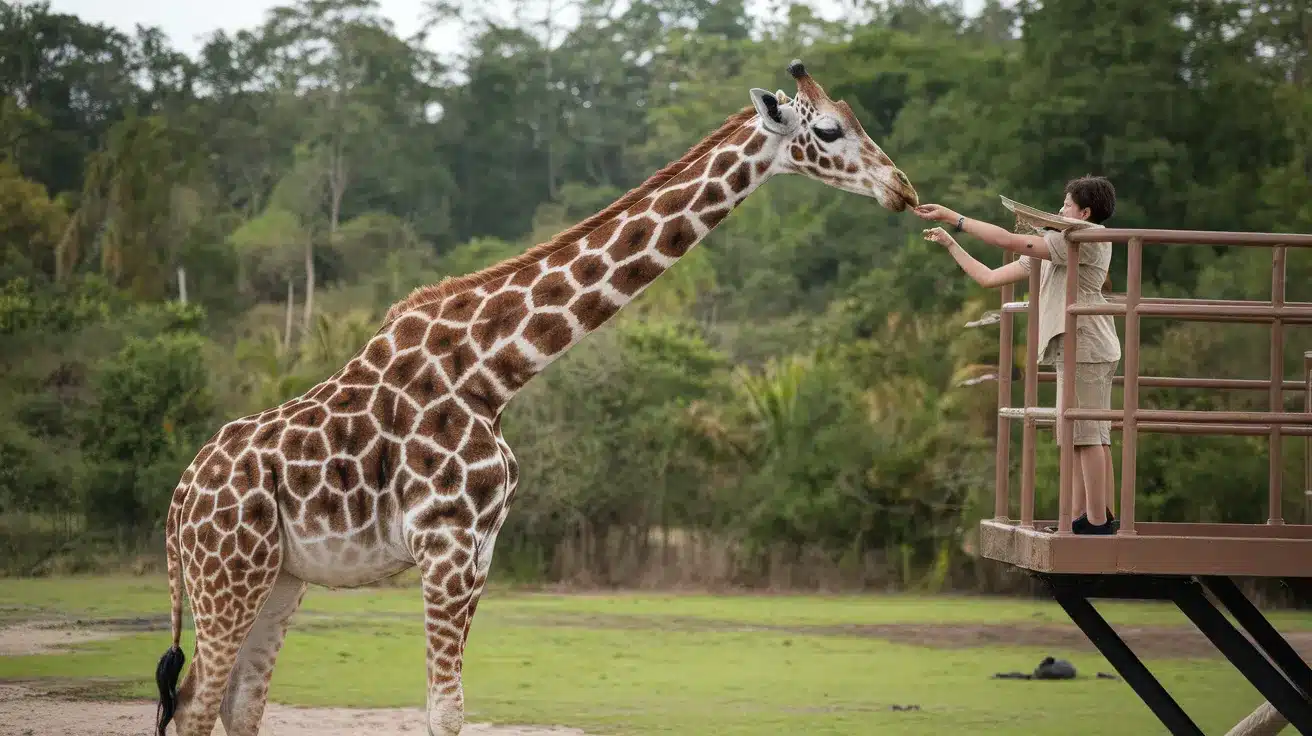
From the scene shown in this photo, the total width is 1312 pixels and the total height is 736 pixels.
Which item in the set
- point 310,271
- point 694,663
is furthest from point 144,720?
point 310,271

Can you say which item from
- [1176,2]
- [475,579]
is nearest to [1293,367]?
[1176,2]

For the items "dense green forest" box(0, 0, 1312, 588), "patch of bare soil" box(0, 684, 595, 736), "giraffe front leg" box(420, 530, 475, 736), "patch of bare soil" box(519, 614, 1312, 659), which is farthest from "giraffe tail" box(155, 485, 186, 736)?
"dense green forest" box(0, 0, 1312, 588)

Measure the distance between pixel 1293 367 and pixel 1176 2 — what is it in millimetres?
10490

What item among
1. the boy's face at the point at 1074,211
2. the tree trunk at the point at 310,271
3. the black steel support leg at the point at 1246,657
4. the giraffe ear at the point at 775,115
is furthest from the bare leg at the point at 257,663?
the tree trunk at the point at 310,271

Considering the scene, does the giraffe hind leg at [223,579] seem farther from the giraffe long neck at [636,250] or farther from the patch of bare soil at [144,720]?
the patch of bare soil at [144,720]

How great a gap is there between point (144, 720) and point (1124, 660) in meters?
6.00

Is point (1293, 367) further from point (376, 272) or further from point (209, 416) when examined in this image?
point (376, 272)

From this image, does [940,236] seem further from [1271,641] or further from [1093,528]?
[1271,641]

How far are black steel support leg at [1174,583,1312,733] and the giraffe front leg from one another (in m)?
2.63

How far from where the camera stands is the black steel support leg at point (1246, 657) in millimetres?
5941

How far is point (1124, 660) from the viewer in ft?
19.7

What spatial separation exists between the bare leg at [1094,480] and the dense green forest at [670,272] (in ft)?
40.4

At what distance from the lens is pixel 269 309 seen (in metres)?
36.8

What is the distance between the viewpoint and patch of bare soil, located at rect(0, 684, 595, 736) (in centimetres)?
925
